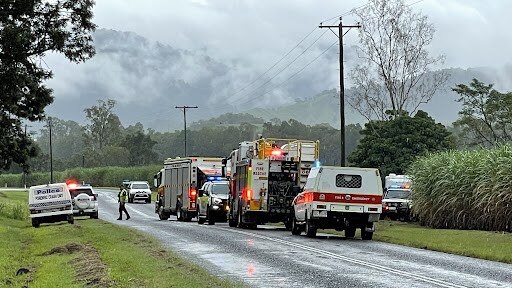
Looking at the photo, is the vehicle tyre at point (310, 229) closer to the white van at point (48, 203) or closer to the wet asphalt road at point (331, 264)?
the wet asphalt road at point (331, 264)

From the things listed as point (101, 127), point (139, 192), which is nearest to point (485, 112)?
point (139, 192)

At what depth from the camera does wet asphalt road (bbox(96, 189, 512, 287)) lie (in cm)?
1617

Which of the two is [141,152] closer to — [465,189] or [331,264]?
[465,189]

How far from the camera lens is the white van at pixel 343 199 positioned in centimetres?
2938

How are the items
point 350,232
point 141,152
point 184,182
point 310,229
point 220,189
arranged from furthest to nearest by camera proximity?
point 141,152
point 184,182
point 220,189
point 350,232
point 310,229

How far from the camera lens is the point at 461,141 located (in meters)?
88.0

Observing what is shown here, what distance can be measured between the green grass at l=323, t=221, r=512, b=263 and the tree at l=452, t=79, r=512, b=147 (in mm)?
40295

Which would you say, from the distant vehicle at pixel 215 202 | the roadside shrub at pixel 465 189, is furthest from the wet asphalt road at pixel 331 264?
the distant vehicle at pixel 215 202

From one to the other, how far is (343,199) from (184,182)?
18.5m

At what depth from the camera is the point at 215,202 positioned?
41875mm

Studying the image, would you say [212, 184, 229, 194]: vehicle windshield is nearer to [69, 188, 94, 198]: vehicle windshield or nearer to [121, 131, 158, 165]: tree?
[69, 188, 94, 198]: vehicle windshield

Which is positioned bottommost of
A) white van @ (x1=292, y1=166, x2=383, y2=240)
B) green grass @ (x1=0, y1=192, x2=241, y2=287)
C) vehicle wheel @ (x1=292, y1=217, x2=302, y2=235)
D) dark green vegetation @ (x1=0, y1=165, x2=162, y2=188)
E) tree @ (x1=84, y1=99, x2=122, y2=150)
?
green grass @ (x1=0, y1=192, x2=241, y2=287)

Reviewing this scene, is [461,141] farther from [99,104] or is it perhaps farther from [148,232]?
[99,104]

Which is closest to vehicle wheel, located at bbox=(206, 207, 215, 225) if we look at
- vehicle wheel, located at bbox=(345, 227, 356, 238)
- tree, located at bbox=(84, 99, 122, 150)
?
vehicle wheel, located at bbox=(345, 227, 356, 238)
